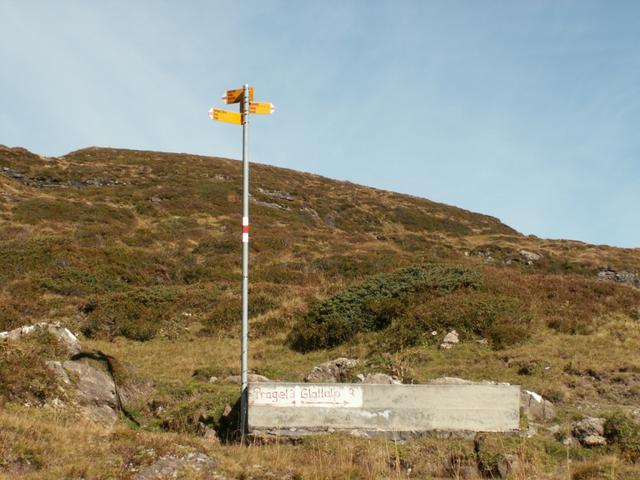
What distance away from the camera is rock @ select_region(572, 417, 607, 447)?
866 centimetres

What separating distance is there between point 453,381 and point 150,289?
15460 millimetres

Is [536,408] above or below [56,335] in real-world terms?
below

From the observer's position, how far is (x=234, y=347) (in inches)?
695

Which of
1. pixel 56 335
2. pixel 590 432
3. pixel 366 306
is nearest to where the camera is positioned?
pixel 590 432

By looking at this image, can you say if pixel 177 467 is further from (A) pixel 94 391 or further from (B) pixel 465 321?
(B) pixel 465 321

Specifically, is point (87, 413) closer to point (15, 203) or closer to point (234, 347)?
point (234, 347)

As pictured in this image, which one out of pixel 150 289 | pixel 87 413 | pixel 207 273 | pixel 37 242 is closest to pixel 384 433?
pixel 87 413

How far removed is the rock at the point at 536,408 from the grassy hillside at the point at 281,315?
0.30m

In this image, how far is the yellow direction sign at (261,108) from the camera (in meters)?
9.79

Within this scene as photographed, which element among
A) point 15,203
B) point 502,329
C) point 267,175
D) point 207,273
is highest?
point 267,175

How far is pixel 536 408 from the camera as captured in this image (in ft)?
34.0

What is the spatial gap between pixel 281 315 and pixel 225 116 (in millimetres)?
11764

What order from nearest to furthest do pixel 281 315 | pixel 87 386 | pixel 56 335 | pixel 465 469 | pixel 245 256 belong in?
pixel 465 469, pixel 245 256, pixel 87 386, pixel 56 335, pixel 281 315

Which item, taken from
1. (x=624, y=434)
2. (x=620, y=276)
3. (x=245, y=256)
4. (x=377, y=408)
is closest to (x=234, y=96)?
(x=245, y=256)
